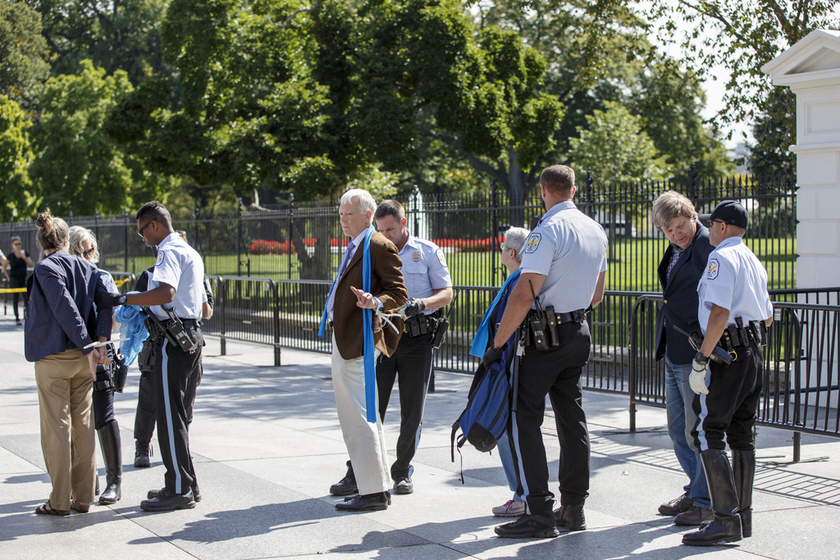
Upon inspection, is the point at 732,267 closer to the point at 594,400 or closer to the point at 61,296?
the point at 61,296

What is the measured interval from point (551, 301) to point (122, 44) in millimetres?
47288

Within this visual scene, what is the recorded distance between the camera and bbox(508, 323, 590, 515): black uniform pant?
482 cm

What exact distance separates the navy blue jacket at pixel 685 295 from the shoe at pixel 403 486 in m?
1.84

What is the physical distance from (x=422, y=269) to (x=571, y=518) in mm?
1989

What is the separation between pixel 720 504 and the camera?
475cm

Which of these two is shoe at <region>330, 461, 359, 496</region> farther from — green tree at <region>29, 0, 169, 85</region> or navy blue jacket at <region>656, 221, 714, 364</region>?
green tree at <region>29, 0, 169, 85</region>

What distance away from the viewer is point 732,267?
4.65 m

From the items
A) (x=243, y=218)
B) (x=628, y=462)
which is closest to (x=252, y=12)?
(x=243, y=218)

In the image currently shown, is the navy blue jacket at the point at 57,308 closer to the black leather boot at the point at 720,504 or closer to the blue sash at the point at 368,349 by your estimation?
the blue sash at the point at 368,349

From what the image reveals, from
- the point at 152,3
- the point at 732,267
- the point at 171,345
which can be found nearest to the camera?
the point at 732,267

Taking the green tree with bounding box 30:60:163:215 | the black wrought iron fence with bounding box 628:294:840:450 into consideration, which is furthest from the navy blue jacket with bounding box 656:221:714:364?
the green tree with bounding box 30:60:163:215

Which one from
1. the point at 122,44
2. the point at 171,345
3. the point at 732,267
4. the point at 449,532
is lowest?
the point at 449,532

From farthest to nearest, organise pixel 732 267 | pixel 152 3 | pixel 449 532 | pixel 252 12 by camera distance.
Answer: pixel 152 3 → pixel 252 12 → pixel 449 532 → pixel 732 267

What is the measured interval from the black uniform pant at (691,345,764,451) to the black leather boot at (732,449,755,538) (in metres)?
0.05
